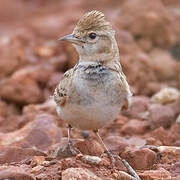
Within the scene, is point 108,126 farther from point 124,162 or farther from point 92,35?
point 124,162

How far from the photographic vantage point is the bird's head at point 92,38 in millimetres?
6055

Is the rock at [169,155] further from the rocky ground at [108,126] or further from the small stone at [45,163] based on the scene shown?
the small stone at [45,163]

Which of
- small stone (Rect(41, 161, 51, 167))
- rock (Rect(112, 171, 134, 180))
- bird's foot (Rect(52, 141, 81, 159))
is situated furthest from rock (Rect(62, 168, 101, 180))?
bird's foot (Rect(52, 141, 81, 159))

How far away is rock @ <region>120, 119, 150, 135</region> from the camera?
797 centimetres

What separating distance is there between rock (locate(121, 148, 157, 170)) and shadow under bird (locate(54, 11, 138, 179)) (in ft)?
0.82

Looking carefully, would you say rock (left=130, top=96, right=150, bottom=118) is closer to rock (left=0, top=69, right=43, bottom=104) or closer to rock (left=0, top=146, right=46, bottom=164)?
rock (left=0, top=69, right=43, bottom=104)

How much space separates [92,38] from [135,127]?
7.76 ft

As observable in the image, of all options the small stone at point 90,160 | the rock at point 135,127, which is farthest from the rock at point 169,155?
the rock at point 135,127

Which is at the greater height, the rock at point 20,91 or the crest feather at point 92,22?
the crest feather at point 92,22

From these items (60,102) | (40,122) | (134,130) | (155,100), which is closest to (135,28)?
(155,100)

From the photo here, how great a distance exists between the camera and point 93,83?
582 cm

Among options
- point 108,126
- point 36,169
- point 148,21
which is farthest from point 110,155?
point 148,21

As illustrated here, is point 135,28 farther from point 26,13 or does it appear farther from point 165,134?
point 26,13

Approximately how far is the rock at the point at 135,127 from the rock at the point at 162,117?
110mm
